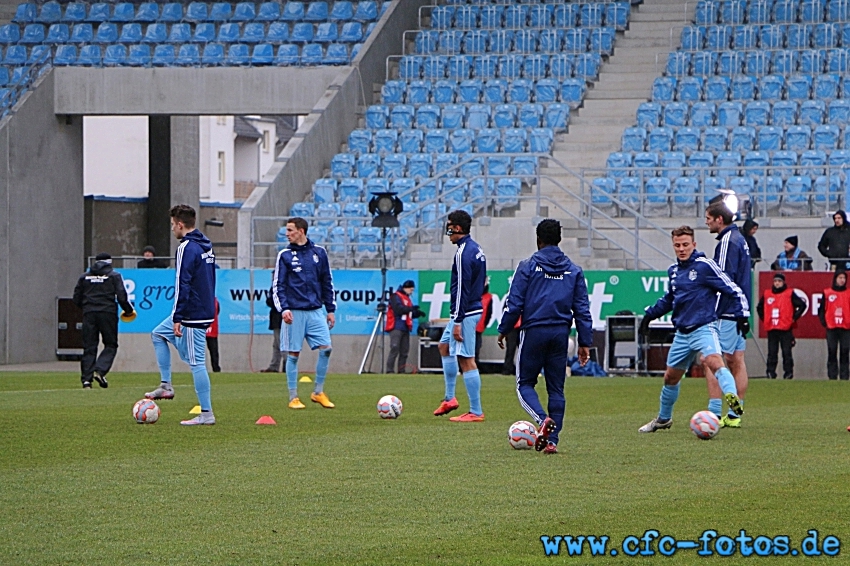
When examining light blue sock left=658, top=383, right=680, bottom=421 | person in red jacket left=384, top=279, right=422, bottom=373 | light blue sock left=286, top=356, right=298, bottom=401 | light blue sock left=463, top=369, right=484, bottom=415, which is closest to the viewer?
light blue sock left=658, top=383, right=680, bottom=421

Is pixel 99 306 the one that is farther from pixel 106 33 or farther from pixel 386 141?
pixel 106 33

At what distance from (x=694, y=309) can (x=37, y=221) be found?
934 inches

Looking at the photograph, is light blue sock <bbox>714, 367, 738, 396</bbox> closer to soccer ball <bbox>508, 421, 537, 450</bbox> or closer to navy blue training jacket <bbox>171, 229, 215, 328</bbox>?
soccer ball <bbox>508, 421, 537, 450</bbox>

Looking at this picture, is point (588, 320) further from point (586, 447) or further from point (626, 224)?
point (626, 224)

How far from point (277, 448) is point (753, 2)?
997 inches

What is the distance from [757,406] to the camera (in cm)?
1727

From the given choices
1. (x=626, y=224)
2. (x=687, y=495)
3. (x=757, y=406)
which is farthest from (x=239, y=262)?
(x=687, y=495)

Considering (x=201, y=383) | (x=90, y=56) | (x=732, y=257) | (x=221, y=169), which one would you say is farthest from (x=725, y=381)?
(x=221, y=169)

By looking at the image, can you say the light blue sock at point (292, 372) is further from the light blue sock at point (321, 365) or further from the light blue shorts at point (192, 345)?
the light blue shorts at point (192, 345)

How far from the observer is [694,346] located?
506 inches

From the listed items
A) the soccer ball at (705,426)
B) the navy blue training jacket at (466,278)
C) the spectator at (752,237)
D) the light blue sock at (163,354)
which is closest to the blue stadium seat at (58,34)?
the spectator at (752,237)

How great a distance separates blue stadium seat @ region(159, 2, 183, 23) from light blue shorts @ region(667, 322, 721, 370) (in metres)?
26.4

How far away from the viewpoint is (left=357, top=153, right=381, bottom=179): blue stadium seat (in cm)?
3156

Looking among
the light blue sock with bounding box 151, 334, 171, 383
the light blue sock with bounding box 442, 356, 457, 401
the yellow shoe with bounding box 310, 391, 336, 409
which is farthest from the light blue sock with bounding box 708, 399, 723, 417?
the light blue sock with bounding box 151, 334, 171, 383
